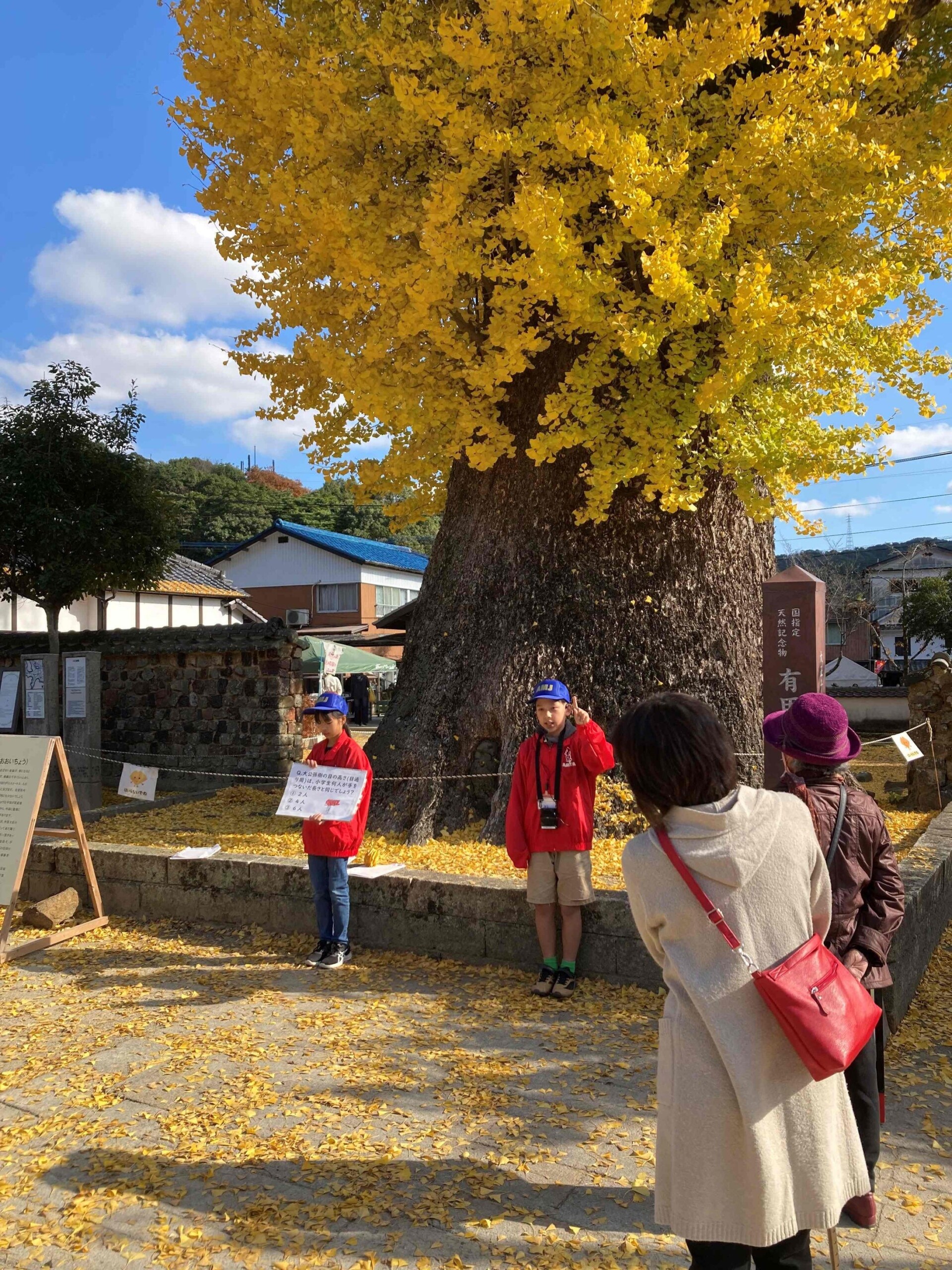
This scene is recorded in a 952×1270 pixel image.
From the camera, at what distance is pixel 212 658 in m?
12.5

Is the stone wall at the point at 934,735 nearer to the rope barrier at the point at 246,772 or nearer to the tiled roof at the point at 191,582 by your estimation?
the rope barrier at the point at 246,772

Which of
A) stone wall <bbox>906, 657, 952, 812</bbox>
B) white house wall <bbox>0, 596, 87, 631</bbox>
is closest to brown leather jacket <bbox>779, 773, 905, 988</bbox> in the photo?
stone wall <bbox>906, 657, 952, 812</bbox>

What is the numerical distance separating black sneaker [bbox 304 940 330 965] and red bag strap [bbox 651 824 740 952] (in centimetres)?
398

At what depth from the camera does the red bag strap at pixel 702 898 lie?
191 centimetres

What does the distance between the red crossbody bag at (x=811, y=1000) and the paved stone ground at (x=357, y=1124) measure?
1.26 metres

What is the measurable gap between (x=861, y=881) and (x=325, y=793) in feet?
10.9

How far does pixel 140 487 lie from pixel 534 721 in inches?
371

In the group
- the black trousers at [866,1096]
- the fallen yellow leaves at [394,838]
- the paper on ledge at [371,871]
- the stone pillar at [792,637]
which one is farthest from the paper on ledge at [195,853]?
the black trousers at [866,1096]

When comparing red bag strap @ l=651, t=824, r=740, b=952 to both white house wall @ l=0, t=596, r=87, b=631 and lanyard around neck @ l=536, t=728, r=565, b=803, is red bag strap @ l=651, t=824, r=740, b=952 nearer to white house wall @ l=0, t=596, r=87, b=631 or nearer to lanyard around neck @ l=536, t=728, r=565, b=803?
lanyard around neck @ l=536, t=728, r=565, b=803

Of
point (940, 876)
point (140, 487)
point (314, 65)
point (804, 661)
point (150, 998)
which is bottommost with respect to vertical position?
point (150, 998)

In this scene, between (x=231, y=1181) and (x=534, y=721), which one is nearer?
(x=231, y=1181)

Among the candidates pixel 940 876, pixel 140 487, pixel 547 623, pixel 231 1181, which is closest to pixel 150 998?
pixel 231 1181

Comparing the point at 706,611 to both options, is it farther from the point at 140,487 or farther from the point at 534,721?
the point at 140,487

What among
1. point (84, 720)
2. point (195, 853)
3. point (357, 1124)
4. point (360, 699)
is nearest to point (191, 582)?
point (360, 699)
